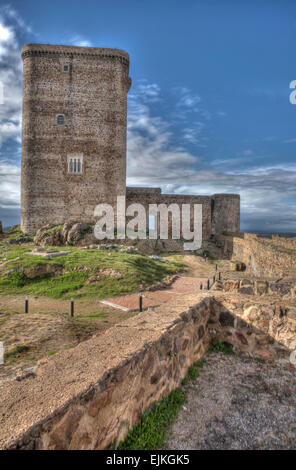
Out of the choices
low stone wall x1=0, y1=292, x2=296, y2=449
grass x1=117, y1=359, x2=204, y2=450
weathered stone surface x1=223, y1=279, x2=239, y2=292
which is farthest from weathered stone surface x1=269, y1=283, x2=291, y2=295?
grass x1=117, y1=359, x2=204, y2=450

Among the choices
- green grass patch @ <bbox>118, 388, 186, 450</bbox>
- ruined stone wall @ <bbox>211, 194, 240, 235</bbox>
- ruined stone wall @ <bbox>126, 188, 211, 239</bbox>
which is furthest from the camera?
ruined stone wall @ <bbox>211, 194, 240, 235</bbox>

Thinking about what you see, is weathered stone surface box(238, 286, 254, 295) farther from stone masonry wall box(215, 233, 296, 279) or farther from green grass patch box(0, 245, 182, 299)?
green grass patch box(0, 245, 182, 299)

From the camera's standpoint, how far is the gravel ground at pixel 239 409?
2.87 m

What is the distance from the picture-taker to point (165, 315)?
4.35m

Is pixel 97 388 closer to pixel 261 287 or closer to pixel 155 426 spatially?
pixel 155 426

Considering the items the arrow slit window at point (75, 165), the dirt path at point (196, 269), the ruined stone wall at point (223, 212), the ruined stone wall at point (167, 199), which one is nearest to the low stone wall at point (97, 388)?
the dirt path at point (196, 269)

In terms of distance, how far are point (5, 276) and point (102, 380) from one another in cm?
1246

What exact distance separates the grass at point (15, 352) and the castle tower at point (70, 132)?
2172 cm

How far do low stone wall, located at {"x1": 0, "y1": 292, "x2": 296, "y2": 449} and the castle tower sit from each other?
23.8 m

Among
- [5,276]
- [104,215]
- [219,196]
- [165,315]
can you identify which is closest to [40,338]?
[165,315]

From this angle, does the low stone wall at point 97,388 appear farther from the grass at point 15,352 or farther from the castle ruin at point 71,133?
the castle ruin at point 71,133

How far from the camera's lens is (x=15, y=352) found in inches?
232

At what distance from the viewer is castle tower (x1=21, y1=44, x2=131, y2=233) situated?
26.5 meters
